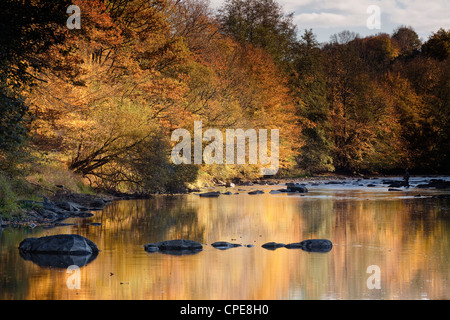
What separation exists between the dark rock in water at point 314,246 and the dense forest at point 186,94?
282 inches

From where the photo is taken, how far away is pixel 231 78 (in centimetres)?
4619

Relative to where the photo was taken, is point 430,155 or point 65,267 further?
point 430,155

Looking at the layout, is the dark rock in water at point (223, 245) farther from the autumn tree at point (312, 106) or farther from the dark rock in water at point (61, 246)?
the autumn tree at point (312, 106)

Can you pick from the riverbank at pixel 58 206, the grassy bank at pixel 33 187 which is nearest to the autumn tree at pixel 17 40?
the grassy bank at pixel 33 187

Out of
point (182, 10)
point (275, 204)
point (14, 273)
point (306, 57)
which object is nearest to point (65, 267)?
point (14, 273)

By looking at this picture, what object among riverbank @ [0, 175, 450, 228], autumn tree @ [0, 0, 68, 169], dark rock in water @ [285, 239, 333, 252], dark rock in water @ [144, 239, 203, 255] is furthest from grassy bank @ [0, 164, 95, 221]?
dark rock in water @ [285, 239, 333, 252]

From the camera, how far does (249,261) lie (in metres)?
11.9

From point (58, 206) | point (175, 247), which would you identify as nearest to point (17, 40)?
point (175, 247)

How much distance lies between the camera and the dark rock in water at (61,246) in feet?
40.8

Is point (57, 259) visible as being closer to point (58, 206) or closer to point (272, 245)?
point (272, 245)

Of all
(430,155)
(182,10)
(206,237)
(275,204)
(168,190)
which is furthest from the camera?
(430,155)

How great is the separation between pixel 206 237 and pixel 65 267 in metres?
5.23

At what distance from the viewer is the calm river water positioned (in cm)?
909
